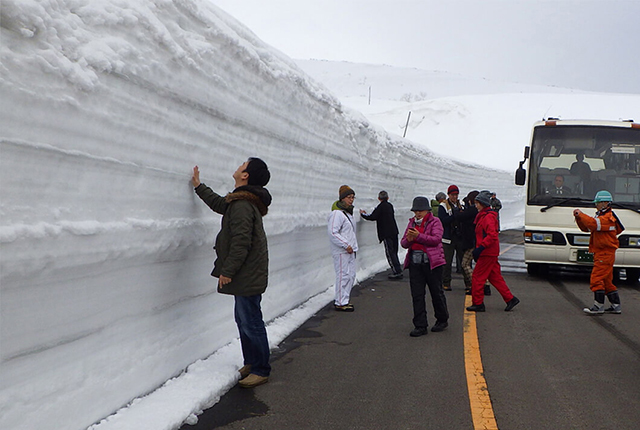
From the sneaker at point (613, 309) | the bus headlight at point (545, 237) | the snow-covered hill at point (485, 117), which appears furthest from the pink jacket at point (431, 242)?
the snow-covered hill at point (485, 117)

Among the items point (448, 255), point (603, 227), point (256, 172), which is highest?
point (256, 172)

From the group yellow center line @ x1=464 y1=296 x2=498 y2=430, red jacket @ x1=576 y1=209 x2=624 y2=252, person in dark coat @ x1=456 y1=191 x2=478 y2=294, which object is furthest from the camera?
person in dark coat @ x1=456 y1=191 x2=478 y2=294

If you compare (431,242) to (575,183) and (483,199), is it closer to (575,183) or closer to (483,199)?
(483,199)

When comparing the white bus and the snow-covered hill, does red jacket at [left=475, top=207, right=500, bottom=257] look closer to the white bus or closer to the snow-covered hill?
the white bus

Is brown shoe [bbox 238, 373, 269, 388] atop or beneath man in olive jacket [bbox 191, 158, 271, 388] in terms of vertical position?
beneath

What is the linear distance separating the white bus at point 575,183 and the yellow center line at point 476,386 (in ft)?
17.2

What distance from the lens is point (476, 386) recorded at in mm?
5637

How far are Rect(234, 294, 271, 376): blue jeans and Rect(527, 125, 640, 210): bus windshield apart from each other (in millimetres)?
8713

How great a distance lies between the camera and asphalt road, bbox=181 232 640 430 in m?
4.83

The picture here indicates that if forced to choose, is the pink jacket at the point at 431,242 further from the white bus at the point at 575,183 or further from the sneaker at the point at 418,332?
the white bus at the point at 575,183

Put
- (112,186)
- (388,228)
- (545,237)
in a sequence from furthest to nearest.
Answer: (388,228)
(545,237)
(112,186)

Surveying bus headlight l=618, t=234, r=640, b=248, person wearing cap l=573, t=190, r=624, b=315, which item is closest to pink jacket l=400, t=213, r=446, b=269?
person wearing cap l=573, t=190, r=624, b=315

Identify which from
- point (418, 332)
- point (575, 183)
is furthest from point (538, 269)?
point (418, 332)

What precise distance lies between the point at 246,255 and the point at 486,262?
16.7 feet
